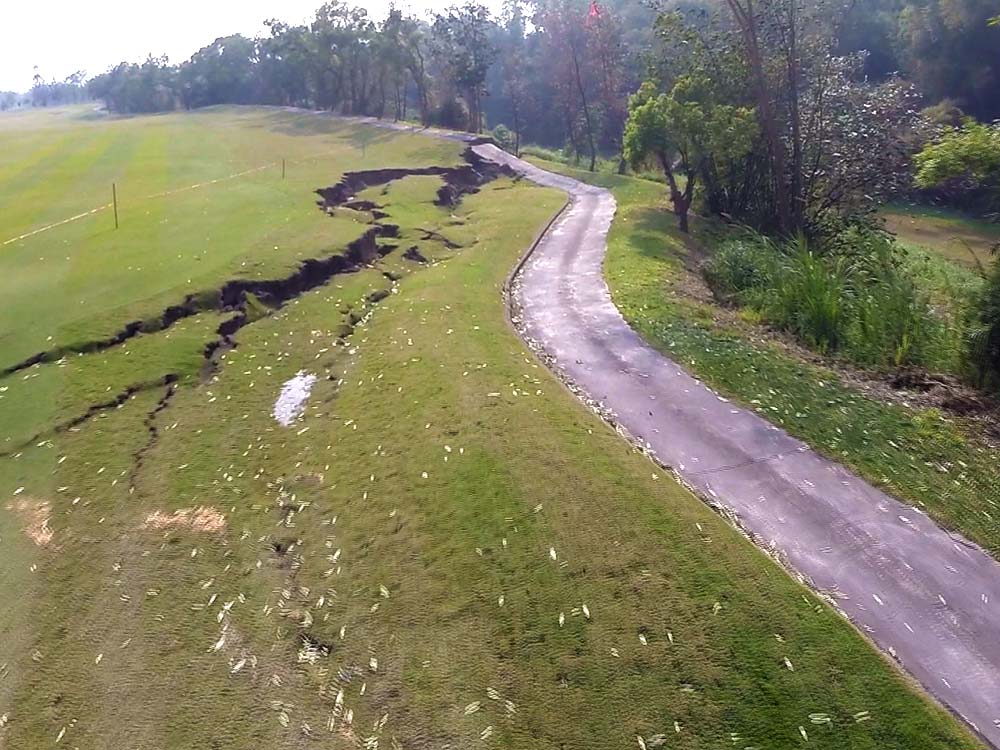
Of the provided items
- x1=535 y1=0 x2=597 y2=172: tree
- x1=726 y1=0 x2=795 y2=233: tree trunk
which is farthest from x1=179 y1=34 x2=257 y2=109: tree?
x1=726 y1=0 x2=795 y2=233: tree trunk

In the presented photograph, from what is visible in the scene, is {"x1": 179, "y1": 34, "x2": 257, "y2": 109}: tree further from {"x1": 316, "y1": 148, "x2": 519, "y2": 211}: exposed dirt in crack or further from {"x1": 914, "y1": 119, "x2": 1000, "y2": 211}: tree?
{"x1": 914, "y1": 119, "x2": 1000, "y2": 211}: tree

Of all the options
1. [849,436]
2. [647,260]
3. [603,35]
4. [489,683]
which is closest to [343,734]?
[489,683]

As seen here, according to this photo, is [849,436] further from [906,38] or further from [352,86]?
[352,86]

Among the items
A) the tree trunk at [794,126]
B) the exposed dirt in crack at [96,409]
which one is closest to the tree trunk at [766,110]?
the tree trunk at [794,126]

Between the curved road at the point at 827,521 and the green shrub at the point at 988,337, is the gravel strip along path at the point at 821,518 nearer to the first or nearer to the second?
the curved road at the point at 827,521

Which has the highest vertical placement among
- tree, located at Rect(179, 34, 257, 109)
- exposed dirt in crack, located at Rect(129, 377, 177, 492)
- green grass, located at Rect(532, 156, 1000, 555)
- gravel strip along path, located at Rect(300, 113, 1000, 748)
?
tree, located at Rect(179, 34, 257, 109)

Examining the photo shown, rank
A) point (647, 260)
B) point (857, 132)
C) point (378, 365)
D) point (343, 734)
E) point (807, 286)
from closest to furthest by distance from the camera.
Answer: point (343, 734)
point (378, 365)
point (807, 286)
point (647, 260)
point (857, 132)

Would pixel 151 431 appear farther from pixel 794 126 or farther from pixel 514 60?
pixel 514 60
